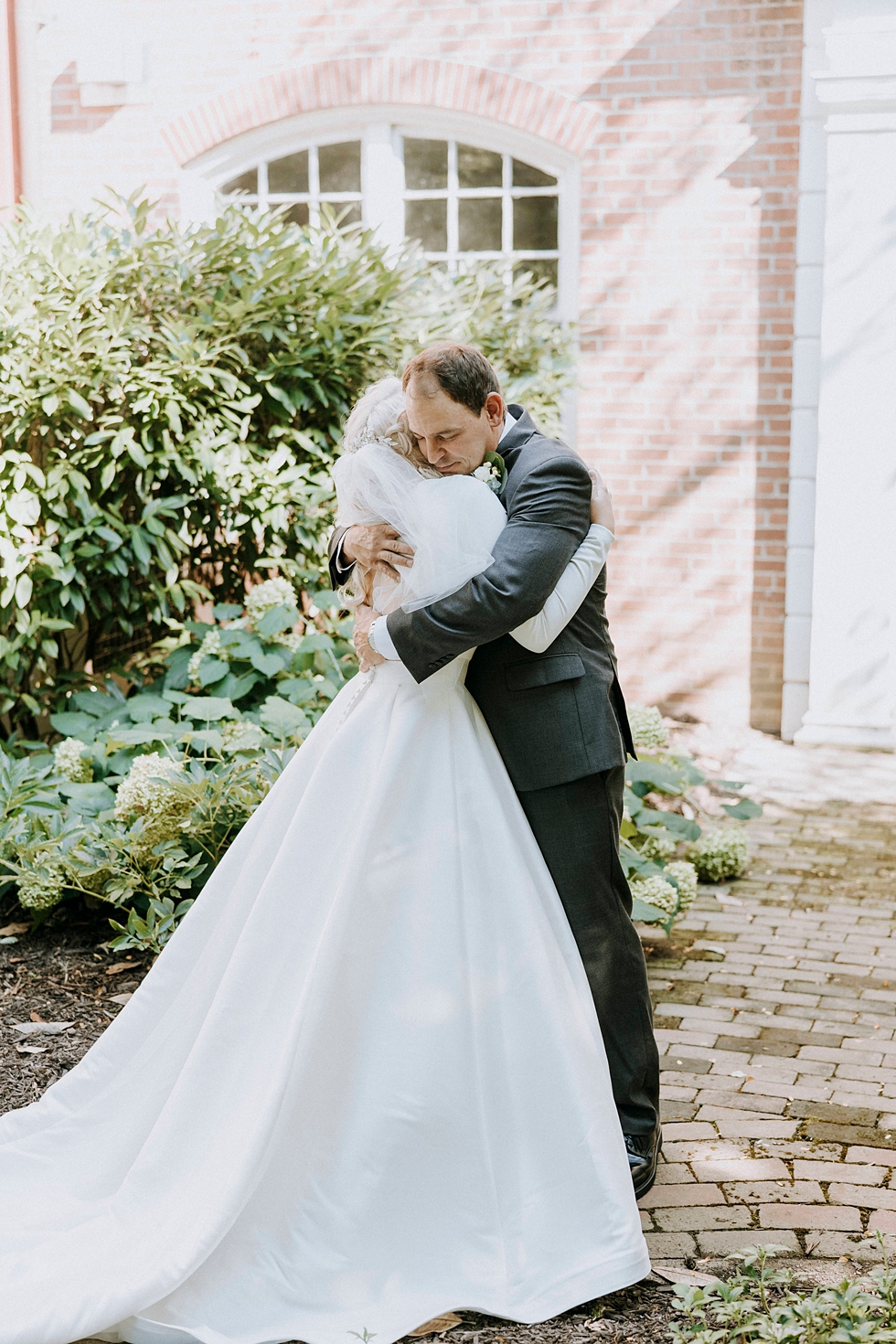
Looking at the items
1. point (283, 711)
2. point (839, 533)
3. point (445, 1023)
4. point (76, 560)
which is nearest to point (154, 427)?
point (76, 560)

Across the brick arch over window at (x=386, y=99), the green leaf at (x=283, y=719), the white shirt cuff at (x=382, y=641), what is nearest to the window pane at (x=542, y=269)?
the brick arch over window at (x=386, y=99)

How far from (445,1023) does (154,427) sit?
3150mm

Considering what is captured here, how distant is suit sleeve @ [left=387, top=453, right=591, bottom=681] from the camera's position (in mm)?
2355

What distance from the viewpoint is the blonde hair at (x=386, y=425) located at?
8.23 ft

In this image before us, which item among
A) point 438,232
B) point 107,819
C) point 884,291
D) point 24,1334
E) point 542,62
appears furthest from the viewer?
point 438,232

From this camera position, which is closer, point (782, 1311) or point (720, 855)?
point (782, 1311)

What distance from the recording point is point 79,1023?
3492mm

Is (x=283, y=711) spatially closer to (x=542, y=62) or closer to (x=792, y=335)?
(x=792, y=335)

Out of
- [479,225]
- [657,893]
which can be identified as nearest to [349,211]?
[479,225]

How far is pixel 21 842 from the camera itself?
4031 millimetres

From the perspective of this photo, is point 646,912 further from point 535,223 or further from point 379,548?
point 535,223

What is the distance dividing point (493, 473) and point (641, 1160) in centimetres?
139

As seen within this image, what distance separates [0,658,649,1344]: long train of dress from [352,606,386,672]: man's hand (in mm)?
47

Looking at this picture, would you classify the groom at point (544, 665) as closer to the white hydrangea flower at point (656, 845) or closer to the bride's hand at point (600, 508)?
the bride's hand at point (600, 508)
